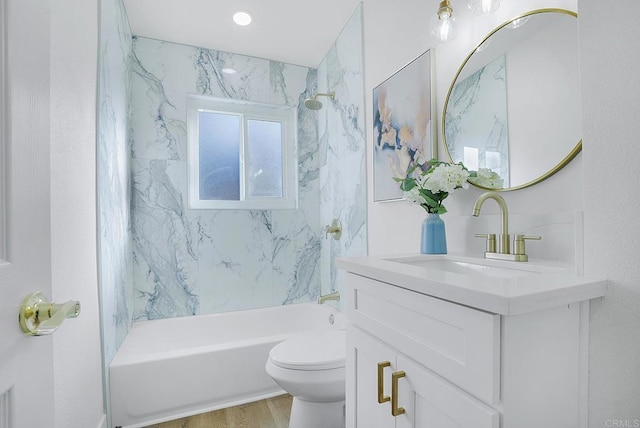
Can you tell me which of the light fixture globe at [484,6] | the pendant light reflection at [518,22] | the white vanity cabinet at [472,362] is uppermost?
the light fixture globe at [484,6]

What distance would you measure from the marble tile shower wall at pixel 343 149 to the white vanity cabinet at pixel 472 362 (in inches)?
45.7

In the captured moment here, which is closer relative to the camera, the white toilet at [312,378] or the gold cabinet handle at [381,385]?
the gold cabinet handle at [381,385]

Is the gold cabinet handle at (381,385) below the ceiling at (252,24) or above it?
below

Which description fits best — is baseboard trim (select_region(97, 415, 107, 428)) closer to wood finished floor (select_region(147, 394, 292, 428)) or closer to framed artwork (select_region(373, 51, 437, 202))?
wood finished floor (select_region(147, 394, 292, 428))

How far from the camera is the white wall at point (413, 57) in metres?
0.93

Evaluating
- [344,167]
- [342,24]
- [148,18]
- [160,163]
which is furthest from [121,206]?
[342,24]

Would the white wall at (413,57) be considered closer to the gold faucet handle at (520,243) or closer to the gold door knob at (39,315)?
the gold faucet handle at (520,243)

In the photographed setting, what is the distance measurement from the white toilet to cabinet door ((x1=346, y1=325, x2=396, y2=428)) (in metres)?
0.39

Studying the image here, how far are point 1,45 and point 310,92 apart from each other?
2.51 metres

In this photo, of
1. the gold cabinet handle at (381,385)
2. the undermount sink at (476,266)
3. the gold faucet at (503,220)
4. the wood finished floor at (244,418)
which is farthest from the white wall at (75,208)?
the gold faucet at (503,220)

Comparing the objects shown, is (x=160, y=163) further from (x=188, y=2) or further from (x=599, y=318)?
(x=599, y=318)

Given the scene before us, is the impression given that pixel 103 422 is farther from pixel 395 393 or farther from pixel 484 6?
pixel 484 6

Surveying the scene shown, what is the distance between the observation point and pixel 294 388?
4.70 ft

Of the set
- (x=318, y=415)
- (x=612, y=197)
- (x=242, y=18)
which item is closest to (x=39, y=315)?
(x=612, y=197)
